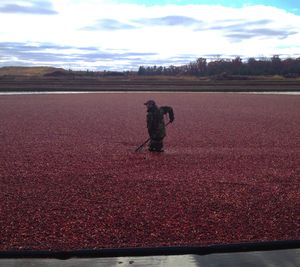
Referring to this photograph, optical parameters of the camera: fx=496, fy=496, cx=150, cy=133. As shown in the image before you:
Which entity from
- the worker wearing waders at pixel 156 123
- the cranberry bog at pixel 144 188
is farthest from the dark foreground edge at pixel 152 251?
the worker wearing waders at pixel 156 123

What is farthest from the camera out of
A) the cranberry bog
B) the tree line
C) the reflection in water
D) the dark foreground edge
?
the tree line

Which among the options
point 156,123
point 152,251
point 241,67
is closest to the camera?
point 152,251

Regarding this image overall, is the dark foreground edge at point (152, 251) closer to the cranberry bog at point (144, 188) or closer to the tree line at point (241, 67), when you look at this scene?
the cranberry bog at point (144, 188)

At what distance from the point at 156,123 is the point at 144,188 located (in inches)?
165

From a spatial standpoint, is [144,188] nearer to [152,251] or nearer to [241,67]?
[152,251]

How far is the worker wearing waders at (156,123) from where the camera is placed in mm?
12180

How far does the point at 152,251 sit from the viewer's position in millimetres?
4938

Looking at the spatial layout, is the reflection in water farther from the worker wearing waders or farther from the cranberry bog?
the worker wearing waders

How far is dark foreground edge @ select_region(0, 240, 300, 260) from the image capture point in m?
4.84

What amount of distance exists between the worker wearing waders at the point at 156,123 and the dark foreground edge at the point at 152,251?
730 centimetres

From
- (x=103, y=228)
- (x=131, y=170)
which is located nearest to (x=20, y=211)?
(x=103, y=228)

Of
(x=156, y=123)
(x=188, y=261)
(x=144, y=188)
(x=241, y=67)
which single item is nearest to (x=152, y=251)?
(x=188, y=261)

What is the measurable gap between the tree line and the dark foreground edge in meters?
81.2

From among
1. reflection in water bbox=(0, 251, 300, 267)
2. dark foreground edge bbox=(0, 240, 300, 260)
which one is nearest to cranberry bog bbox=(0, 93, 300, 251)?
dark foreground edge bbox=(0, 240, 300, 260)
